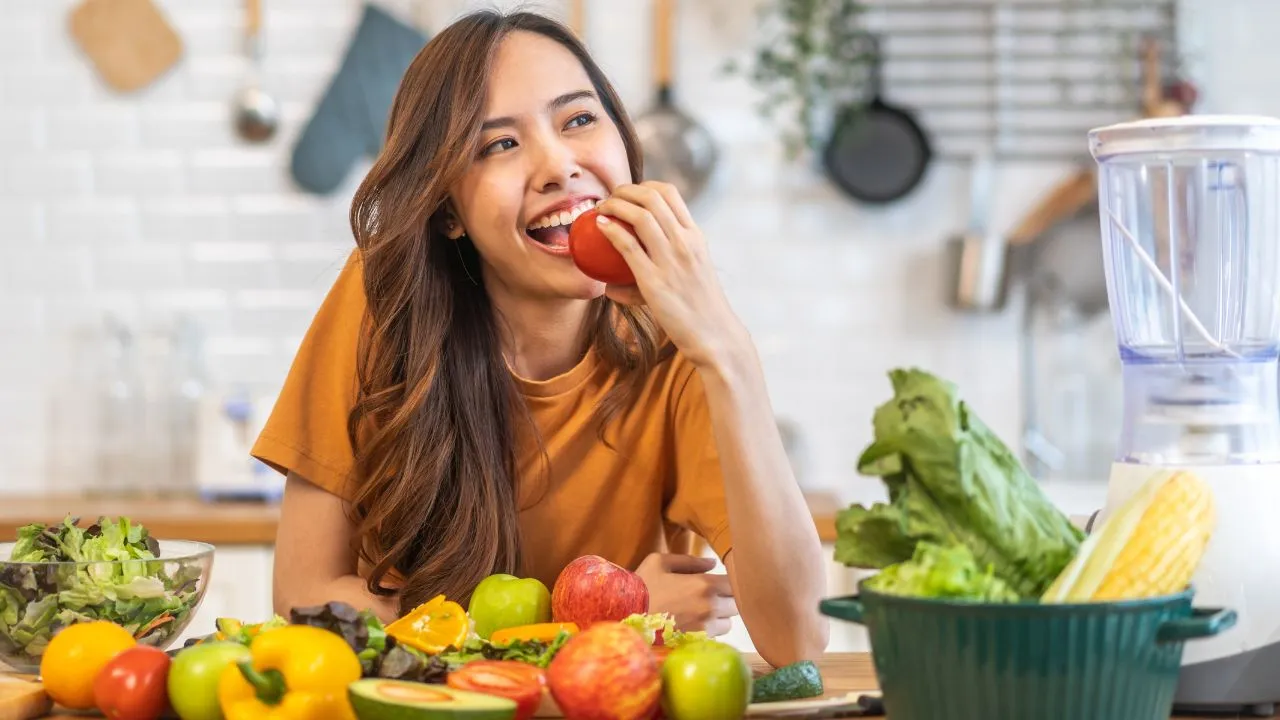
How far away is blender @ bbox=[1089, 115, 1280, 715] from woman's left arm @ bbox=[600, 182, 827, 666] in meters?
0.37

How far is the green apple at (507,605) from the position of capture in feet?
4.22

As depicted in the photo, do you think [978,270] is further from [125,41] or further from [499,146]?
[125,41]

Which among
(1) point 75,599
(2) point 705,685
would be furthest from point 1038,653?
(1) point 75,599

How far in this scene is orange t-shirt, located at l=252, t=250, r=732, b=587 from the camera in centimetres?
179

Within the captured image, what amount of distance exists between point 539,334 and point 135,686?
905mm

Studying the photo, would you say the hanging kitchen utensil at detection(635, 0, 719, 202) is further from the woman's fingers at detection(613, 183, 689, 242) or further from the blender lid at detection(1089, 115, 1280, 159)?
the blender lid at detection(1089, 115, 1280, 159)

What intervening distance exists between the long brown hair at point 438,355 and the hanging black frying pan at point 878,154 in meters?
1.56

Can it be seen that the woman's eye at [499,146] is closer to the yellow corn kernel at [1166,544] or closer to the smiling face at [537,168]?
the smiling face at [537,168]

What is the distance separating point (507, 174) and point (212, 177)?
6.59ft

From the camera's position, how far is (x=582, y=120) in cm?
176

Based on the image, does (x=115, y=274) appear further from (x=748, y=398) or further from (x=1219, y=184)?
(x=1219, y=184)

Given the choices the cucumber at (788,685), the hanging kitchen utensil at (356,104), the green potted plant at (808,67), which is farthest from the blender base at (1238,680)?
the hanging kitchen utensil at (356,104)

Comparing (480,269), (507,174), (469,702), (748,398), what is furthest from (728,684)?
(480,269)

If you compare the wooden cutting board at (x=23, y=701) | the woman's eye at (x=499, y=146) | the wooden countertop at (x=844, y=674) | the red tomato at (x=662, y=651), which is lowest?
the wooden countertop at (x=844, y=674)
